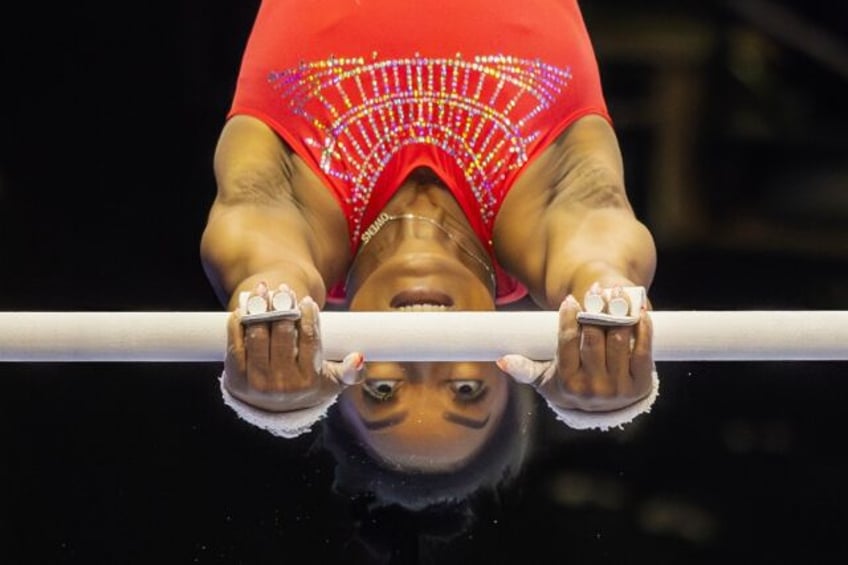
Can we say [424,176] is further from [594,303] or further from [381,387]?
[594,303]

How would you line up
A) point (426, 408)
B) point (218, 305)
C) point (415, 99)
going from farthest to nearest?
1. point (218, 305)
2. point (415, 99)
3. point (426, 408)

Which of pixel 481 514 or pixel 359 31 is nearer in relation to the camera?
pixel 359 31

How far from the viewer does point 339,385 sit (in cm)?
139

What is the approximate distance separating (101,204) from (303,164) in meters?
0.54

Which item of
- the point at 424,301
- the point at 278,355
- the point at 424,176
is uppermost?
the point at 424,176

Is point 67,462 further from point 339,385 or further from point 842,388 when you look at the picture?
point 842,388

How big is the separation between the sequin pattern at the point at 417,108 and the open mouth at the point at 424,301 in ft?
0.54

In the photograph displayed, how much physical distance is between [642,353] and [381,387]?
1.30 feet

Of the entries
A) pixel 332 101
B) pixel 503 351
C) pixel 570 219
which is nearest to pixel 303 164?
pixel 332 101

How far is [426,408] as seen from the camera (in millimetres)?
1649

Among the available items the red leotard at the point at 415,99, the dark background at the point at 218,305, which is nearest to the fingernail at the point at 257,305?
the red leotard at the point at 415,99

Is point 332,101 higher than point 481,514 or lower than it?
higher

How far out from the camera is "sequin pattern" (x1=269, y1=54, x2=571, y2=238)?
1.76 m

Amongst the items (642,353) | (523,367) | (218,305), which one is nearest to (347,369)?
(523,367)
